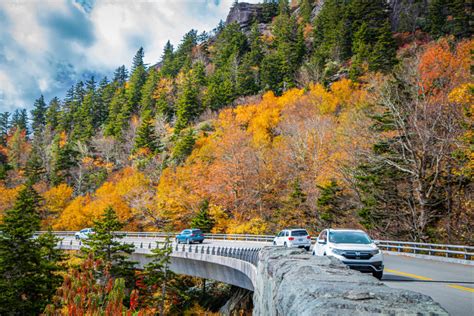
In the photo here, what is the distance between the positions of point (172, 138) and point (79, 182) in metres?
21.7

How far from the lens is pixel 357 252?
34.3 feet

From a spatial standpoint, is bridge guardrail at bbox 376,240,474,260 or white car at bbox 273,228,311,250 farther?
white car at bbox 273,228,311,250

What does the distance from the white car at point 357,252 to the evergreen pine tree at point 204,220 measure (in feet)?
113

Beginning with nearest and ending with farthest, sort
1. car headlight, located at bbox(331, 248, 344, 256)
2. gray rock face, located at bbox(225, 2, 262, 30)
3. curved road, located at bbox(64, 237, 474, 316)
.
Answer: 1. curved road, located at bbox(64, 237, 474, 316)
2. car headlight, located at bbox(331, 248, 344, 256)
3. gray rock face, located at bbox(225, 2, 262, 30)

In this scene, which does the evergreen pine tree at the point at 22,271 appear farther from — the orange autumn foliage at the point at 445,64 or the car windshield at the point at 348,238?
the orange autumn foliage at the point at 445,64

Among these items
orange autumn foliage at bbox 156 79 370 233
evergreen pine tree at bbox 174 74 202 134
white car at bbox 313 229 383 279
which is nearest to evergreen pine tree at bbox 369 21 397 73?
orange autumn foliage at bbox 156 79 370 233

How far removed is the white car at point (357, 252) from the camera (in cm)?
1034

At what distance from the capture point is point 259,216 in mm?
44188

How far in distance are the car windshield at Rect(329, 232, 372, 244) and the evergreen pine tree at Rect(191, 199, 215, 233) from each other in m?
34.2

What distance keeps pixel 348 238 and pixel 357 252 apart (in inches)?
41.4

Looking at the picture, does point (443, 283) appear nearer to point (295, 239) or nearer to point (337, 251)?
point (337, 251)

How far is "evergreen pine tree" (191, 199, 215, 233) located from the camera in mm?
44688

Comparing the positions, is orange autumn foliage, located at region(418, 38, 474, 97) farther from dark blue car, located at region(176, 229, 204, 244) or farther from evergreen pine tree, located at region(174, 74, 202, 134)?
evergreen pine tree, located at region(174, 74, 202, 134)

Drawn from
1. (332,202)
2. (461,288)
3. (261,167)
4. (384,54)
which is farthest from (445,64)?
(461,288)
